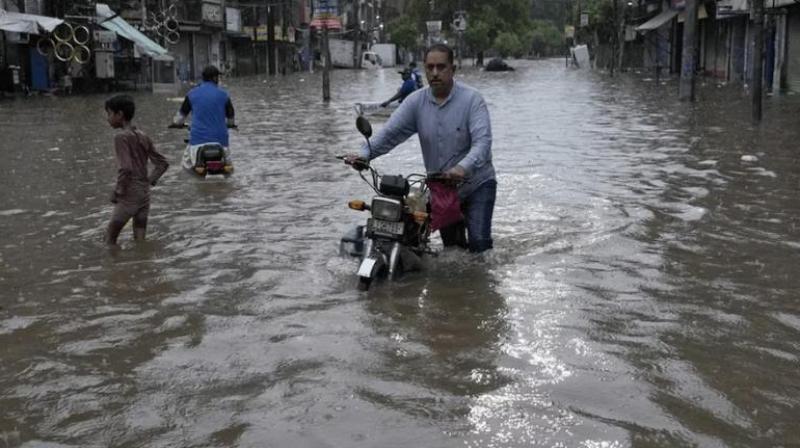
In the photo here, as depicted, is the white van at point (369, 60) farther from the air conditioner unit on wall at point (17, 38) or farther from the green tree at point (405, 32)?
the air conditioner unit on wall at point (17, 38)

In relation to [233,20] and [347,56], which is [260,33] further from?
[347,56]

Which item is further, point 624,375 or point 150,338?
point 150,338

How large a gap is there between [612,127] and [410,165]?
22.1 ft

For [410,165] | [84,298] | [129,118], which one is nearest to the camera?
[84,298]

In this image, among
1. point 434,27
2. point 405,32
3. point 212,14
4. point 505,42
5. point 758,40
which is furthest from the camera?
point 405,32

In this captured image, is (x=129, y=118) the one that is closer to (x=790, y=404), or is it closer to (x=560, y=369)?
(x=560, y=369)

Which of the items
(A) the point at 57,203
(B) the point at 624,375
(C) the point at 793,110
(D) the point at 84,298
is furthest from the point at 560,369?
(C) the point at 793,110

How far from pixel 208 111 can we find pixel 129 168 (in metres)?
3.39

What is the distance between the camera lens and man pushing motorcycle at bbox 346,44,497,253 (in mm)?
6121

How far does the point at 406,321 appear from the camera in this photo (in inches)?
220

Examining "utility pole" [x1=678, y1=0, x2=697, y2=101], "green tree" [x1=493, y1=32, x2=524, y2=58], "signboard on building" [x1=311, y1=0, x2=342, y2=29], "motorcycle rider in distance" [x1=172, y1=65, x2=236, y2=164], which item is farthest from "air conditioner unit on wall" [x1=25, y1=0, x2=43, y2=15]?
"green tree" [x1=493, y1=32, x2=524, y2=58]

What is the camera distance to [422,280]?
6.57 metres

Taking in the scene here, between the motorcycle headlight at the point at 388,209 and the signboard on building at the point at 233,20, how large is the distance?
53940 mm

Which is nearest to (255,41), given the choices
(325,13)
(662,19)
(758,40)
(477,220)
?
(662,19)
